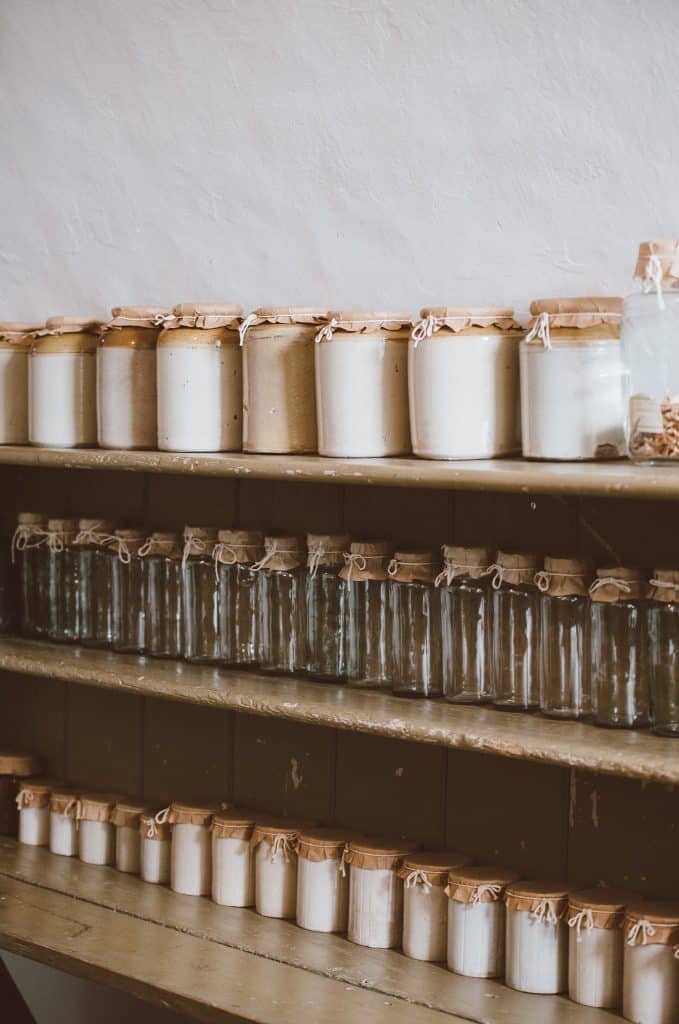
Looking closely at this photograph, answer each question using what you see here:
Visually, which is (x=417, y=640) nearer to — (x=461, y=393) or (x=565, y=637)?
(x=565, y=637)

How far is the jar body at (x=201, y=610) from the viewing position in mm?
2064

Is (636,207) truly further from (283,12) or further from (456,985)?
(456,985)

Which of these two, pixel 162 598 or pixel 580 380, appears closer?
pixel 580 380

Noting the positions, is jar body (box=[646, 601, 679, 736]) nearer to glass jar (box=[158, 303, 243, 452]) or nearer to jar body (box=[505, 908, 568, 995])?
jar body (box=[505, 908, 568, 995])

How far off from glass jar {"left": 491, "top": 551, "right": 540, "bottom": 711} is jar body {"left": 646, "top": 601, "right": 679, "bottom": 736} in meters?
0.17

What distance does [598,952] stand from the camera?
1700mm

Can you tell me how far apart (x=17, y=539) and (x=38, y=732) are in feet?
1.45

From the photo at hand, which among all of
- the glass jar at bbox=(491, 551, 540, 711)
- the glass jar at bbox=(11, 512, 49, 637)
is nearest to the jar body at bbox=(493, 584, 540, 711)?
the glass jar at bbox=(491, 551, 540, 711)

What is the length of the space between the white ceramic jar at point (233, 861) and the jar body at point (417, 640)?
38cm

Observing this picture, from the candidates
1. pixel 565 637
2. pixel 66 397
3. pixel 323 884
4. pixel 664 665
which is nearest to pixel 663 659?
pixel 664 665

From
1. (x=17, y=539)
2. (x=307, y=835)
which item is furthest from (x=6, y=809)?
(x=307, y=835)

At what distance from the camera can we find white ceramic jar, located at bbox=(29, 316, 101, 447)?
2.11m

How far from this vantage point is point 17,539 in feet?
7.45

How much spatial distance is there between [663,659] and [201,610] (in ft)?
2.49
